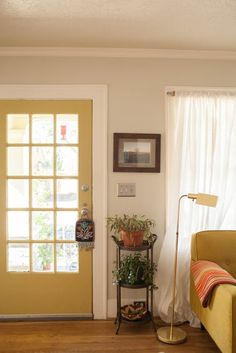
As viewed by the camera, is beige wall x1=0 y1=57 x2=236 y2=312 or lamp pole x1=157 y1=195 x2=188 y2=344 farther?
beige wall x1=0 y1=57 x2=236 y2=312

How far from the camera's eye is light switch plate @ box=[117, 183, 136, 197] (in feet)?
10.8

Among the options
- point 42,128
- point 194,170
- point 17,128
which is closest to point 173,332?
point 194,170

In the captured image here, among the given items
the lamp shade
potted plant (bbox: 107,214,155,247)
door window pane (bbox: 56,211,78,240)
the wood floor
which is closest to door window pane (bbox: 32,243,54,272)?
door window pane (bbox: 56,211,78,240)

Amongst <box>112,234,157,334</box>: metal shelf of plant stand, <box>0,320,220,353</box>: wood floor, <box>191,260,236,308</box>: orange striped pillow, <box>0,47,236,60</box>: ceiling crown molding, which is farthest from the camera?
<box>0,47,236,60</box>: ceiling crown molding

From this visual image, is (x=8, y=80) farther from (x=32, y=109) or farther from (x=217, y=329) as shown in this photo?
(x=217, y=329)

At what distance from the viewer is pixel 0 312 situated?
3.26m

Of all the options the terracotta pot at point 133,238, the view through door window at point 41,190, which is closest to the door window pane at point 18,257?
the view through door window at point 41,190

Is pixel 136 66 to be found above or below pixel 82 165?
above

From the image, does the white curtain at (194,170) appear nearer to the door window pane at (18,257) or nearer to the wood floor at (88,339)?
the wood floor at (88,339)

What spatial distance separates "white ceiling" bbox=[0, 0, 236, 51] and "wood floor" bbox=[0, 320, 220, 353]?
2426 millimetres

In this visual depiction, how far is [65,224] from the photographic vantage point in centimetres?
329

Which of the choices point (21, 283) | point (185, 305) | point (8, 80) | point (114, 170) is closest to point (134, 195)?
point (114, 170)

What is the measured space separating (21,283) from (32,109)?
5.14 feet

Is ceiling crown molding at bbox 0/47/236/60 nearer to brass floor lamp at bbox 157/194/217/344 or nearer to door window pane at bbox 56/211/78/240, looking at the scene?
brass floor lamp at bbox 157/194/217/344
